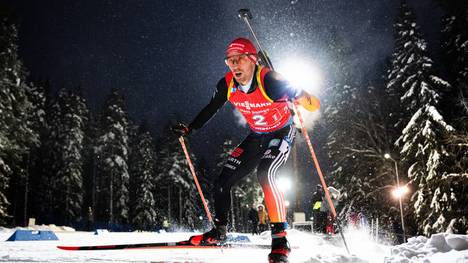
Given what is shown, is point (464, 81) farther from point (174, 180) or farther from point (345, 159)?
point (174, 180)

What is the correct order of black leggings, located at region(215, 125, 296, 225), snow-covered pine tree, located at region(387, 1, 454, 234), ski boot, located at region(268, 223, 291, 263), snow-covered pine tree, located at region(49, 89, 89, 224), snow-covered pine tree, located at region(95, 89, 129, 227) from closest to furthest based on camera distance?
ski boot, located at region(268, 223, 291, 263), black leggings, located at region(215, 125, 296, 225), snow-covered pine tree, located at region(387, 1, 454, 234), snow-covered pine tree, located at region(49, 89, 89, 224), snow-covered pine tree, located at region(95, 89, 129, 227)

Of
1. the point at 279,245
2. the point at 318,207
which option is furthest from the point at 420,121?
the point at 279,245

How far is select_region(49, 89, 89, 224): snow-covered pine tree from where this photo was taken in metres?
37.7

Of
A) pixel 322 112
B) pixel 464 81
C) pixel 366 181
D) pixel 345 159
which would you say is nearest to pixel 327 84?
pixel 322 112

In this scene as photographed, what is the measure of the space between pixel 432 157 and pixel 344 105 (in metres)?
9.94

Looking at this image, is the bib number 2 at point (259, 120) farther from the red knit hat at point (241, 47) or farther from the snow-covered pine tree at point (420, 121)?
the snow-covered pine tree at point (420, 121)

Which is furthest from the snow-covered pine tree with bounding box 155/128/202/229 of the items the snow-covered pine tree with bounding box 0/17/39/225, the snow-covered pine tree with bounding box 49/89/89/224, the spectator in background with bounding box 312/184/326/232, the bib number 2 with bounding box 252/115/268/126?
the bib number 2 with bounding box 252/115/268/126

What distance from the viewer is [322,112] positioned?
31.5 m

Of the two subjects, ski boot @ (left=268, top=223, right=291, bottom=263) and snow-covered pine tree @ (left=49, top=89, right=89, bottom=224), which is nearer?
ski boot @ (left=268, top=223, right=291, bottom=263)

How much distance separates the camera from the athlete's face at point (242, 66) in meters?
4.64

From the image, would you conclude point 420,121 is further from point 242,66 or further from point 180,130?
point 242,66

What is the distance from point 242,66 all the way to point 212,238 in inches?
84.8

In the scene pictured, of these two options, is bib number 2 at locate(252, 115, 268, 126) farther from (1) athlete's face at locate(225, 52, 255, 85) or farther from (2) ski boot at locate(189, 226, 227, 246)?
(2) ski boot at locate(189, 226, 227, 246)

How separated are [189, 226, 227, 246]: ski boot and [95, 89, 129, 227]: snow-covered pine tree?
123ft
